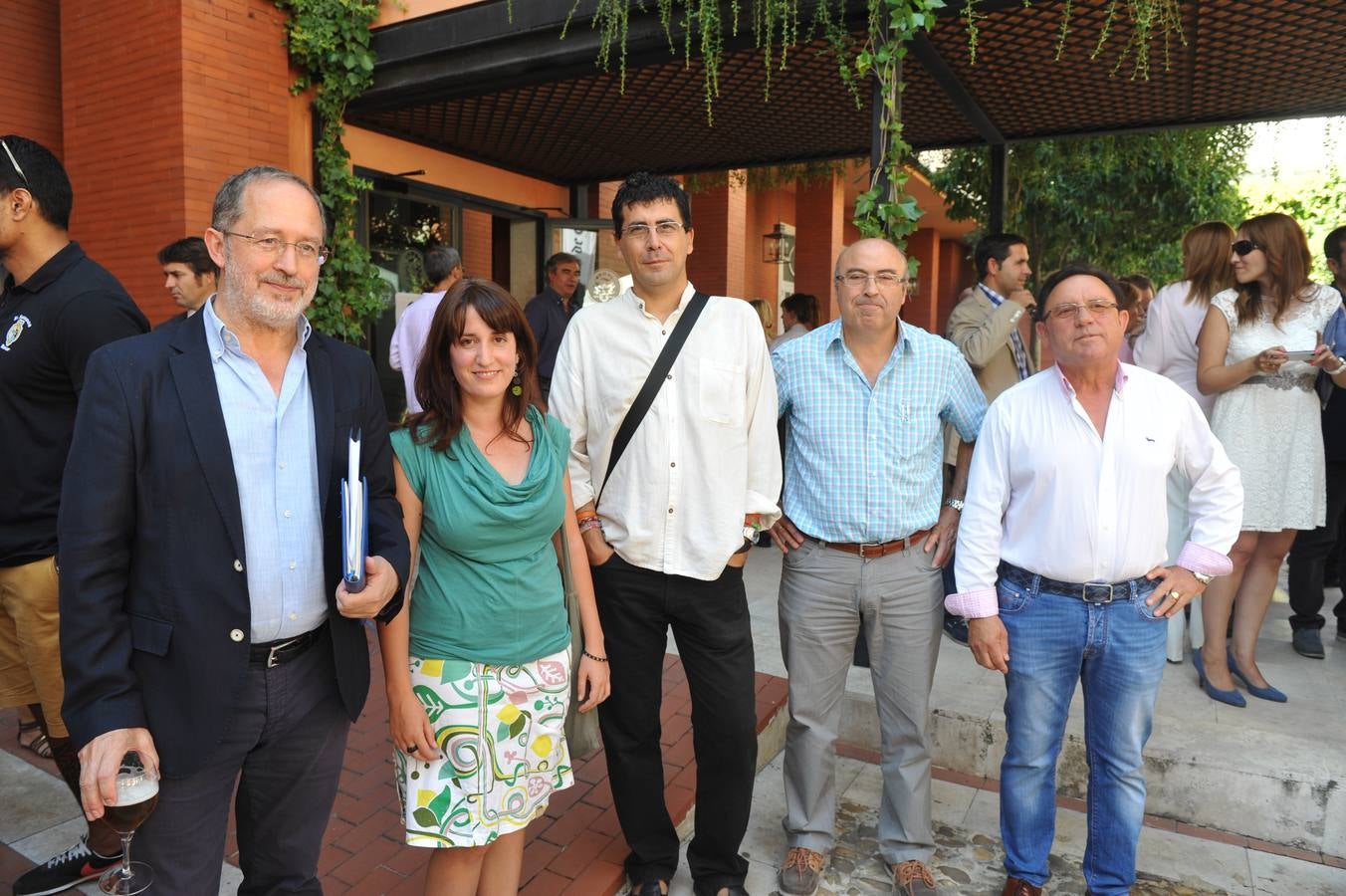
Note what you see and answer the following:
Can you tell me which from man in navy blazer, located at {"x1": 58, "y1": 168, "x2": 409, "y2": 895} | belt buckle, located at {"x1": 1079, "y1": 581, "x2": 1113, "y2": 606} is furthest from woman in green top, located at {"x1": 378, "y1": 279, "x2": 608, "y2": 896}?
belt buckle, located at {"x1": 1079, "y1": 581, "x2": 1113, "y2": 606}

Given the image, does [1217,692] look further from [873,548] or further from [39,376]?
[39,376]

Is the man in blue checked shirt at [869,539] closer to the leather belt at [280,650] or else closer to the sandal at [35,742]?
the leather belt at [280,650]

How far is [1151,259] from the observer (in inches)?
563

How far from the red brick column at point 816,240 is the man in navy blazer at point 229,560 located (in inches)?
572

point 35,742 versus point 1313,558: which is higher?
point 1313,558

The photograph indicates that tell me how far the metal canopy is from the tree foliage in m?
2.90

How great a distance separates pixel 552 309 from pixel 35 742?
145 inches

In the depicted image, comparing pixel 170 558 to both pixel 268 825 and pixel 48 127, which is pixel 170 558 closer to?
pixel 268 825

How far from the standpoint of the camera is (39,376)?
92.7 inches

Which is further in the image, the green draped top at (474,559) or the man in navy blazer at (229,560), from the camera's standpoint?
the green draped top at (474,559)

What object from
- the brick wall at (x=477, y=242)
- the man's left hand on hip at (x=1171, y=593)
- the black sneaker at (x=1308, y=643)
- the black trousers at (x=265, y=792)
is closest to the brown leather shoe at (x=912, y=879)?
the man's left hand on hip at (x=1171, y=593)

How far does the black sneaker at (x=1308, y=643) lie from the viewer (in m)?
4.29

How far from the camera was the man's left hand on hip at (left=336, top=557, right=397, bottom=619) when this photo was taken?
5.63 feet

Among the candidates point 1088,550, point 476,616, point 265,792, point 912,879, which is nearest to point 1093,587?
point 1088,550
